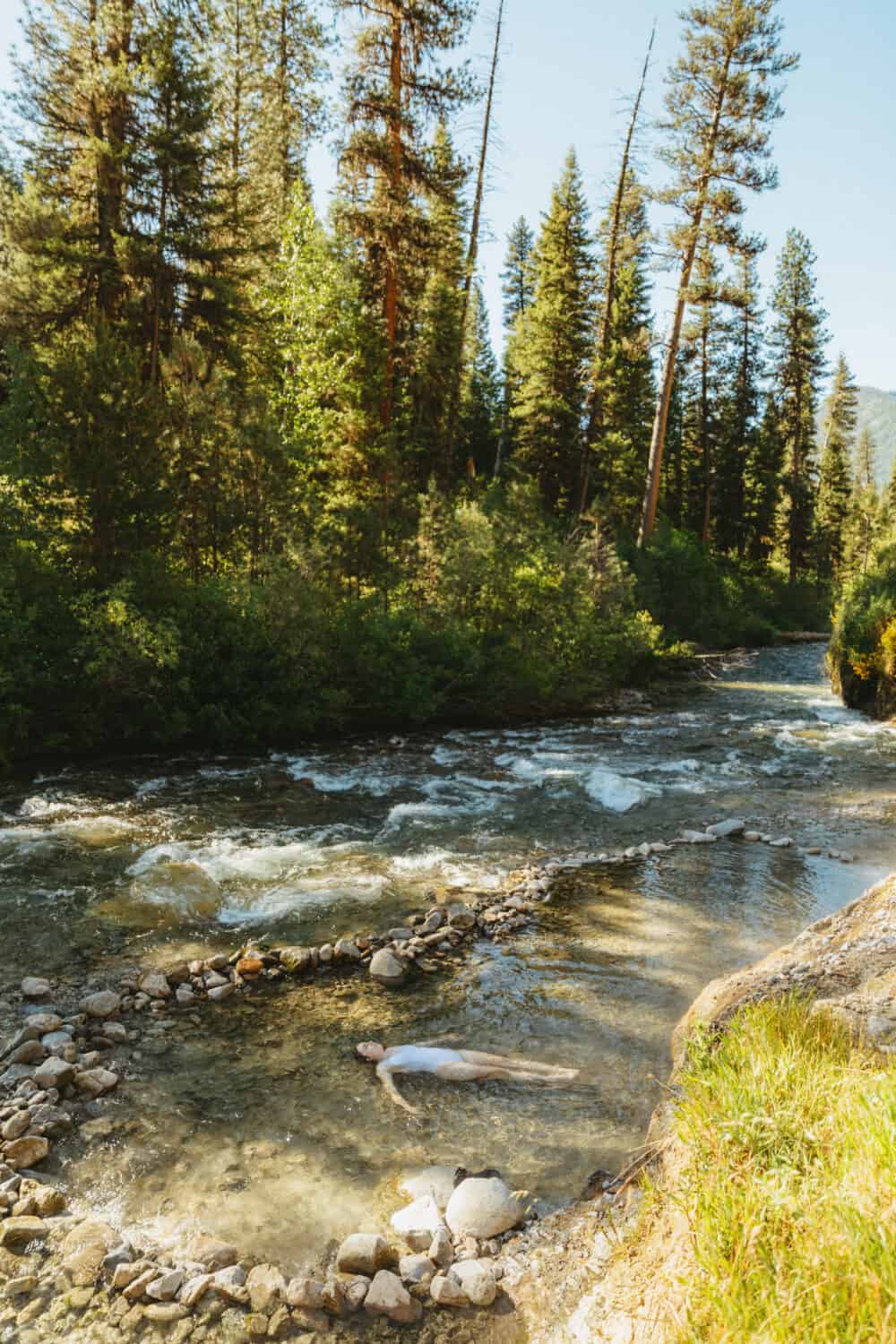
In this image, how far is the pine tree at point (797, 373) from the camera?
44031 mm

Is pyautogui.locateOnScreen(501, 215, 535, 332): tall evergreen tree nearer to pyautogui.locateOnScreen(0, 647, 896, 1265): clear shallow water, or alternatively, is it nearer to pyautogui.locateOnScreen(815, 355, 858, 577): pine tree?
pyautogui.locateOnScreen(815, 355, 858, 577): pine tree

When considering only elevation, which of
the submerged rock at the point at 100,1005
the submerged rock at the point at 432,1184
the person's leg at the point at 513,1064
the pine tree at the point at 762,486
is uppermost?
the pine tree at the point at 762,486

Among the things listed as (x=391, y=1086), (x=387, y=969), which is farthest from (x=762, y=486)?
(x=391, y=1086)

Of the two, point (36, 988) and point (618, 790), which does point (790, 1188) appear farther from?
point (618, 790)

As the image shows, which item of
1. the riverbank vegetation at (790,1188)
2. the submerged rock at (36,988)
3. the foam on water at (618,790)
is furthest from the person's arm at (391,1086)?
the foam on water at (618,790)

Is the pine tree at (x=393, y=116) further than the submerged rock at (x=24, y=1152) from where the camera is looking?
Yes

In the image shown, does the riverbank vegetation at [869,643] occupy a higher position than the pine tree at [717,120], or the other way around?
the pine tree at [717,120]

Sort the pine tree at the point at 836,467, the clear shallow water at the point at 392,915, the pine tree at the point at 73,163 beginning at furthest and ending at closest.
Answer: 1. the pine tree at the point at 836,467
2. the pine tree at the point at 73,163
3. the clear shallow water at the point at 392,915

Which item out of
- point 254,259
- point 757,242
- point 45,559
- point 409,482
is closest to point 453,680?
point 45,559

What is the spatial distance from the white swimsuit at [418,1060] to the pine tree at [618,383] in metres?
24.6

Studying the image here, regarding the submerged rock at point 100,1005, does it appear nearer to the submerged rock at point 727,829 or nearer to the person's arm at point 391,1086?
the person's arm at point 391,1086

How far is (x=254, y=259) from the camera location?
2041cm

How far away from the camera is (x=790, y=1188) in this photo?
7.45ft

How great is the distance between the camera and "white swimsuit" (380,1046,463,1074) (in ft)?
14.5
